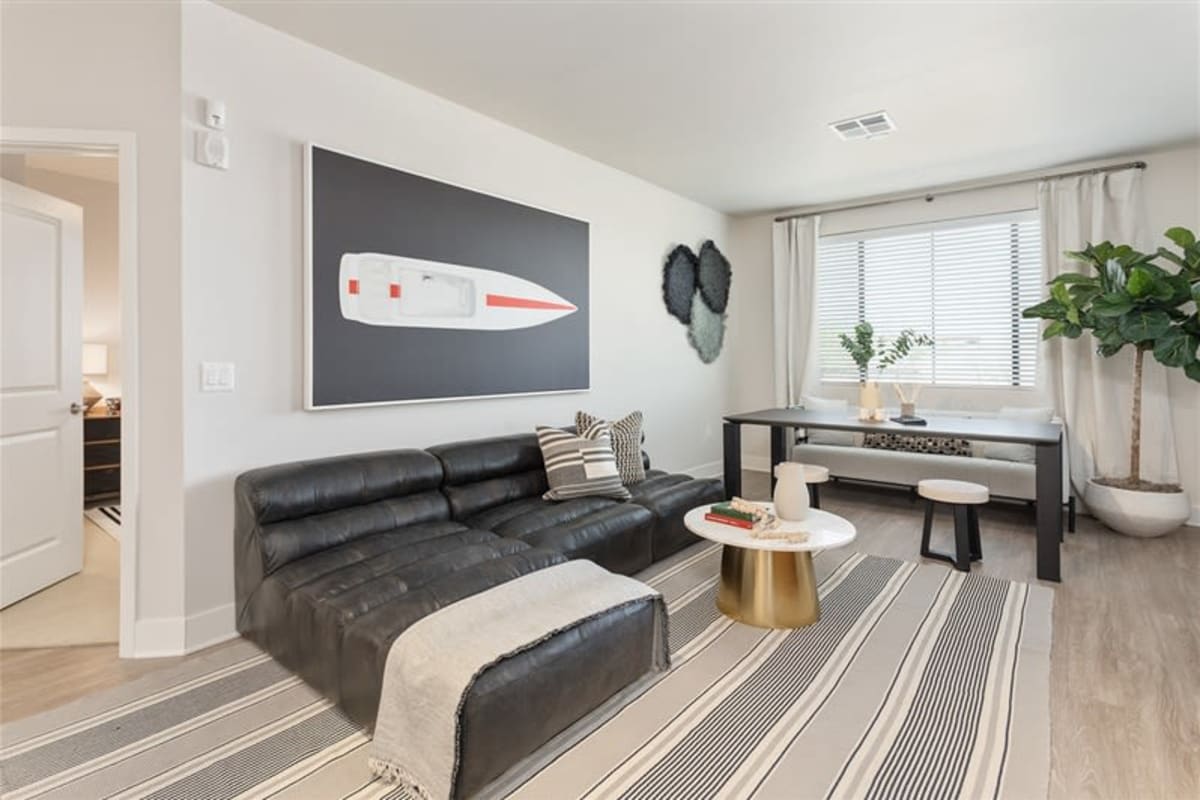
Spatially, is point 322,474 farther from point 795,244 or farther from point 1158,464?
A: point 1158,464

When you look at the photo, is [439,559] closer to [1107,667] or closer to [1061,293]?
[1107,667]

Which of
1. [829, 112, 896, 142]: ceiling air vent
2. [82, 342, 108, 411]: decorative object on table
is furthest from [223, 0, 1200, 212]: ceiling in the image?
[82, 342, 108, 411]: decorative object on table

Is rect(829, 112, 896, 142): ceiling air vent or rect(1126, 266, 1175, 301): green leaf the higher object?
rect(829, 112, 896, 142): ceiling air vent

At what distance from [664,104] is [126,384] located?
2.98m

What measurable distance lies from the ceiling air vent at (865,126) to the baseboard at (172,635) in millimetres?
4261

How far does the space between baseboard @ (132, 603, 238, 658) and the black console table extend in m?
3.18

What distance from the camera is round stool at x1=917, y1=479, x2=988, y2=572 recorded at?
314cm

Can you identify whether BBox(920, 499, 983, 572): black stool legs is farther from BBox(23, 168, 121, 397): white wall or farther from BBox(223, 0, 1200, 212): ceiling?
BBox(23, 168, 121, 397): white wall

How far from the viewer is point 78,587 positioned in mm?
2928

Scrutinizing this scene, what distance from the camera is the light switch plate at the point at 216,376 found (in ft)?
7.81

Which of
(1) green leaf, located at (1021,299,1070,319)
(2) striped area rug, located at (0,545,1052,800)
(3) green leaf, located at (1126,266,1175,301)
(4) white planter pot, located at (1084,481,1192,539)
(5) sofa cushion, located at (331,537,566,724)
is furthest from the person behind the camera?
(1) green leaf, located at (1021,299,1070,319)

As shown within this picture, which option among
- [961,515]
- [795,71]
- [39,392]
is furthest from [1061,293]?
[39,392]

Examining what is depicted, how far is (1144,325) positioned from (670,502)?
3.17 m

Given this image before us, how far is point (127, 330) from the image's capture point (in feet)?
7.45
